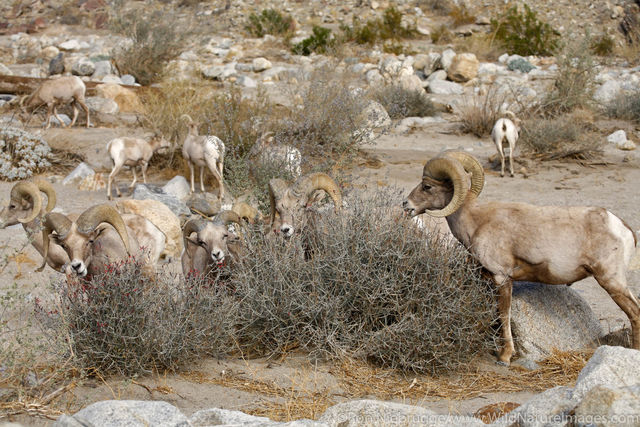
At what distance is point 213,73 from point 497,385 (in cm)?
1802

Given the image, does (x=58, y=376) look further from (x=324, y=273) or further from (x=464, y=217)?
(x=464, y=217)

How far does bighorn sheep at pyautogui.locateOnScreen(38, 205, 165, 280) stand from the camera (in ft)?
18.2

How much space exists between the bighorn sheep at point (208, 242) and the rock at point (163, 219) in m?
2.46

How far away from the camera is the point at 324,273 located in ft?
17.6

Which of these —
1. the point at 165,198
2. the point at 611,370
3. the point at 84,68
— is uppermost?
the point at 611,370

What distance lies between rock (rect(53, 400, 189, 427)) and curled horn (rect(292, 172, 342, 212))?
295cm

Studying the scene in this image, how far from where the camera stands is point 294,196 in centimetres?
614

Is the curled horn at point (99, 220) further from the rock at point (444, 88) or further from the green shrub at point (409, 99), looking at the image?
the rock at point (444, 88)

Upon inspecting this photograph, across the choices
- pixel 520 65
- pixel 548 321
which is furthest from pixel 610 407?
pixel 520 65

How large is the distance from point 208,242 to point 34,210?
2030mm

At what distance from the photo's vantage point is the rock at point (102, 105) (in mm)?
16141

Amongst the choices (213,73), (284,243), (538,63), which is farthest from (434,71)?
(284,243)

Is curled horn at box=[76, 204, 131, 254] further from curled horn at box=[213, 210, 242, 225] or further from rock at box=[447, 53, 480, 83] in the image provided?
rock at box=[447, 53, 480, 83]

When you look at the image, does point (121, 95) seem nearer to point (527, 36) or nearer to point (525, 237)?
point (525, 237)
